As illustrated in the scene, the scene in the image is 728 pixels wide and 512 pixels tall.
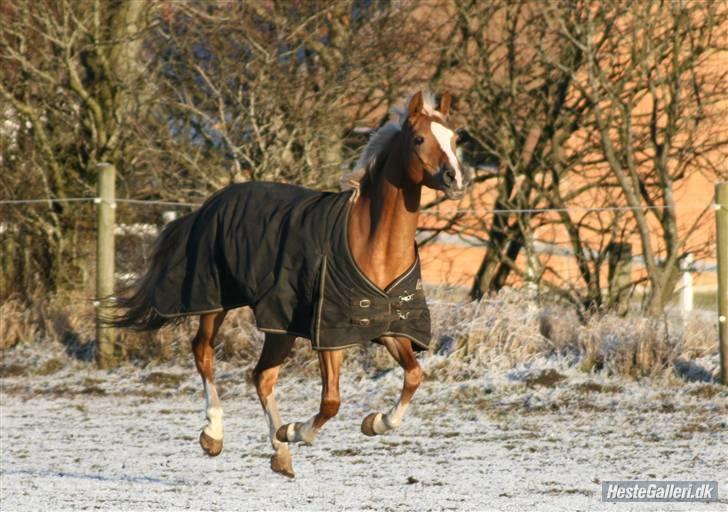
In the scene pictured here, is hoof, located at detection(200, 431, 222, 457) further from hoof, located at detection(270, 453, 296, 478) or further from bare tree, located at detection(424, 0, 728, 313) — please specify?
bare tree, located at detection(424, 0, 728, 313)

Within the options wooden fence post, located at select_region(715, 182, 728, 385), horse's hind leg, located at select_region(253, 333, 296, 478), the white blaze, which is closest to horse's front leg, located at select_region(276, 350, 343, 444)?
horse's hind leg, located at select_region(253, 333, 296, 478)

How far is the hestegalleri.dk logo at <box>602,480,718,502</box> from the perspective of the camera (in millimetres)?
6156

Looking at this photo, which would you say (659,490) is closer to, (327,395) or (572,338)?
(327,395)

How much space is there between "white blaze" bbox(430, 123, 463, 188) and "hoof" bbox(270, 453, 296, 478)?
1741 mm

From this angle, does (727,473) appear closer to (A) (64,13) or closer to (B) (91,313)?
(B) (91,313)

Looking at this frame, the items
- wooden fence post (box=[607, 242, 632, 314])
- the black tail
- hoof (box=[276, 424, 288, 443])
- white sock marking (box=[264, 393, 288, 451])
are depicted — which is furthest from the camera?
wooden fence post (box=[607, 242, 632, 314])

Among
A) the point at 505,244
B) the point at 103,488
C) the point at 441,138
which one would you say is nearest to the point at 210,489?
the point at 103,488

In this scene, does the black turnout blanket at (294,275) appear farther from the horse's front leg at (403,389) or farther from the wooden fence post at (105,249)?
the wooden fence post at (105,249)

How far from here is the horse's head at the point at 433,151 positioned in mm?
5613

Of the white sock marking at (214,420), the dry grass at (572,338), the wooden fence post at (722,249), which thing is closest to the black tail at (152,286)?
the white sock marking at (214,420)

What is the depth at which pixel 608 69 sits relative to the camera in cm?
1194

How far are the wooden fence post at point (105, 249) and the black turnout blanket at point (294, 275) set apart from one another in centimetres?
431

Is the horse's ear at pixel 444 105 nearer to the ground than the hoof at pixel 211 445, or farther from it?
farther from it

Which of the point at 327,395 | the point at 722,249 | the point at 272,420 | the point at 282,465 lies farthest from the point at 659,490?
the point at 722,249
